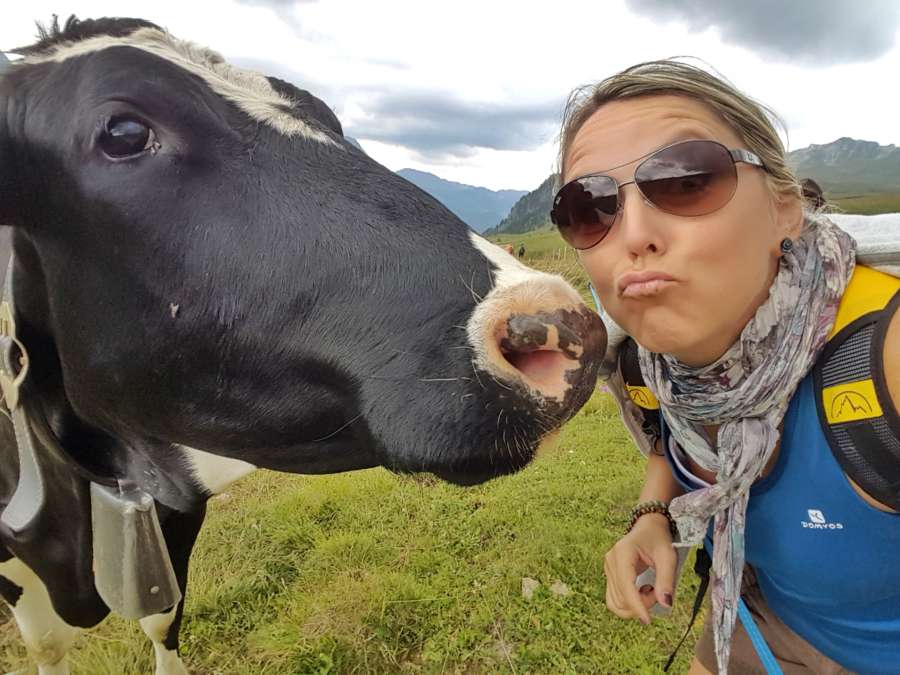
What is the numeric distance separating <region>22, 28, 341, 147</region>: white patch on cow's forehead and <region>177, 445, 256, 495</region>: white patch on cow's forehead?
1060 mm

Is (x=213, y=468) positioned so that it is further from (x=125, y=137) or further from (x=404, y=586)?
(x=404, y=586)

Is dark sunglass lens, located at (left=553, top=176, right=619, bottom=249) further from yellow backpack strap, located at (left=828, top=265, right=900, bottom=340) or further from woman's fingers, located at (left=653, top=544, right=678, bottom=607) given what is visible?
woman's fingers, located at (left=653, top=544, right=678, bottom=607)

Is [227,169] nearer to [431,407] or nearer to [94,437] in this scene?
[431,407]

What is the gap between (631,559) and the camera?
1.90 m

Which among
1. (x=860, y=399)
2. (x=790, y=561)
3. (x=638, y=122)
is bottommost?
(x=790, y=561)

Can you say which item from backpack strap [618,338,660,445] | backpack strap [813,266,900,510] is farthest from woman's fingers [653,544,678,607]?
backpack strap [813,266,900,510]

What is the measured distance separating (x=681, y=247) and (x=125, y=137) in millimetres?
1338

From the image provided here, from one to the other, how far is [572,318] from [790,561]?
1.06m

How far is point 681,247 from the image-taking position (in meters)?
1.23

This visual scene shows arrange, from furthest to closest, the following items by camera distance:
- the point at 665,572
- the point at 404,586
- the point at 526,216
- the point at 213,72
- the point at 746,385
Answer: the point at 526,216 → the point at 404,586 → the point at 665,572 → the point at 213,72 → the point at 746,385

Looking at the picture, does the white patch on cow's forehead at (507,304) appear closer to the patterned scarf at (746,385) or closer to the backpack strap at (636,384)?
the patterned scarf at (746,385)

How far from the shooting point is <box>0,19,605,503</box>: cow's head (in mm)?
1173

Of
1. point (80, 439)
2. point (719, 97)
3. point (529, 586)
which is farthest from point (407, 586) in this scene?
point (719, 97)

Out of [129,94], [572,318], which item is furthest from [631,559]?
[129,94]
